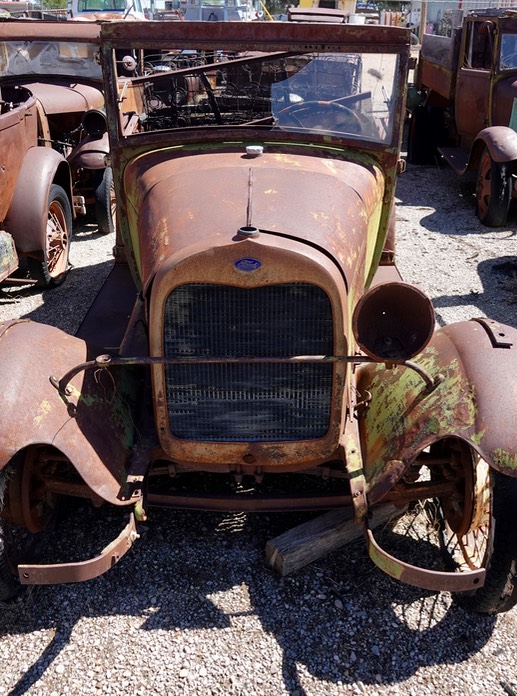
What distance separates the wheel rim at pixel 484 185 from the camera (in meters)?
7.83

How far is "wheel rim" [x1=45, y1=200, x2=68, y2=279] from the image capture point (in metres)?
6.39

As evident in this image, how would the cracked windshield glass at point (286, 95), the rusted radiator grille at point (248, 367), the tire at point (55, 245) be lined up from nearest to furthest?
the rusted radiator grille at point (248, 367), the cracked windshield glass at point (286, 95), the tire at point (55, 245)

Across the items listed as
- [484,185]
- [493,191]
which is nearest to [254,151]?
[493,191]

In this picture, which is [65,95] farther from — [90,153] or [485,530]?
[485,530]

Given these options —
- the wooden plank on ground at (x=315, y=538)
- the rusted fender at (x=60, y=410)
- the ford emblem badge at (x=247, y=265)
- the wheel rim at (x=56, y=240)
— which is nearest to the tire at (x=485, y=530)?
the wooden plank on ground at (x=315, y=538)

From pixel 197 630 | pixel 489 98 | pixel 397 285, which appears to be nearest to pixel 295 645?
pixel 197 630

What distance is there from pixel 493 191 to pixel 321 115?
4.51m

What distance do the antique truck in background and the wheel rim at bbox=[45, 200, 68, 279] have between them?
4.72 m

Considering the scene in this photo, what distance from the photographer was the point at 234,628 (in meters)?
2.85

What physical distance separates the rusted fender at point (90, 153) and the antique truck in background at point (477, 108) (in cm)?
432

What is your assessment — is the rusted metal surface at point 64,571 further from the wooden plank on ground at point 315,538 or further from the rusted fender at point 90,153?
the rusted fender at point 90,153

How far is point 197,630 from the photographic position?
2.84 meters

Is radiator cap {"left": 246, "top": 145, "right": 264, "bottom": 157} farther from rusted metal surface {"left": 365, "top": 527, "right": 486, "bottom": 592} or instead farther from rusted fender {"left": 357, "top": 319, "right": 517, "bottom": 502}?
rusted metal surface {"left": 365, "top": 527, "right": 486, "bottom": 592}

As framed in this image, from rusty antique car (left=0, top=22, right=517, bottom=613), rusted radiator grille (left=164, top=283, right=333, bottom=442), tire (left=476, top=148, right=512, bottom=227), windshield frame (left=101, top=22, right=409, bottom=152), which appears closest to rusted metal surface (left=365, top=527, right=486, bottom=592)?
rusty antique car (left=0, top=22, right=517, bottom=613)
